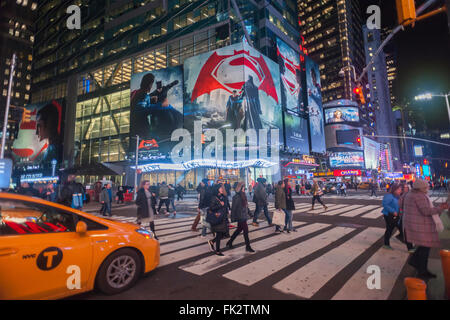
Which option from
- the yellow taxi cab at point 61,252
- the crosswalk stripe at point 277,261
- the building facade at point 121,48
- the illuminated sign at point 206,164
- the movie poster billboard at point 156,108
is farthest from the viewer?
the building facade at point 121,48

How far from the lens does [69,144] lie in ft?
179

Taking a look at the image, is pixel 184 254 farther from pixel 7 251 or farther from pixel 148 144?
pixel 148 144

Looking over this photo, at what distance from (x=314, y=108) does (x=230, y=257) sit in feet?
189

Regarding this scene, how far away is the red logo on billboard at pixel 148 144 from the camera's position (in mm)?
43625

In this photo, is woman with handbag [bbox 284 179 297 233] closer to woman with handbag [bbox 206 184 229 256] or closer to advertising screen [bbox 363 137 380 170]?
woman with handbag [bbox 206 184 229 256]

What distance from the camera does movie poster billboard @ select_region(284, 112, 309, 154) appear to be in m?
47.5

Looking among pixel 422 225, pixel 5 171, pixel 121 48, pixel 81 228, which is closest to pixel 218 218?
pixel 81 228

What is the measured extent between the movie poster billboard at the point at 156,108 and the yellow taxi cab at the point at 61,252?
39.7 meters

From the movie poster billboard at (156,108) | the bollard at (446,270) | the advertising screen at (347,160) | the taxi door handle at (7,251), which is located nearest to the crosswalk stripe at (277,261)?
the bollard at (446,270)

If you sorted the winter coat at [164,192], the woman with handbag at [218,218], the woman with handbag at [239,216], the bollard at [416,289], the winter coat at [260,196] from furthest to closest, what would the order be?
1. the winter coat at [164,192]
2. the winter coat at [260,196]
3. the woman with handbag at [239,216]
4. the woman with handbag at [218,218]
5. the bollard at [416,289]

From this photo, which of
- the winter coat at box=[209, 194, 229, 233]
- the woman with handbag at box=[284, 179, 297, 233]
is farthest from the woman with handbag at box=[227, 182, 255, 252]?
the woman with handbag at box=[284, 179, 297, 233]

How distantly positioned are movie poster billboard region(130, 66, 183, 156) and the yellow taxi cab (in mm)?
39695

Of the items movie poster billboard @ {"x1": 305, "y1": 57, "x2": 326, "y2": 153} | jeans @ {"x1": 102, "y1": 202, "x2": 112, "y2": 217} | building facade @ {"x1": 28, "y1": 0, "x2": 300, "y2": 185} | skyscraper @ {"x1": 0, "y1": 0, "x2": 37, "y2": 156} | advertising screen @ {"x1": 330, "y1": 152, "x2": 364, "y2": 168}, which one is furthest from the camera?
advertising screen @ {"x1": 330, "y1": 152, "x2": 364, "y2": 168}

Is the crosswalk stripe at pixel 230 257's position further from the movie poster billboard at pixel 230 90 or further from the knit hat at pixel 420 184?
the movie poster billboard at pixel 230 90
